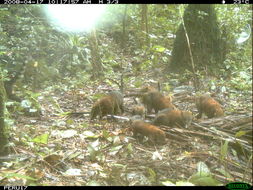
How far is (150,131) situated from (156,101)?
149cm

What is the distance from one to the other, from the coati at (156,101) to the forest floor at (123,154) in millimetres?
739

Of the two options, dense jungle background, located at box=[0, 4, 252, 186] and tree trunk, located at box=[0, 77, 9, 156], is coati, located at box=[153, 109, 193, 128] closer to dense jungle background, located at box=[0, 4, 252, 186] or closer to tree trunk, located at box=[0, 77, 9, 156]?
dense jungle background, located at box=[0, 4, 252, 186]

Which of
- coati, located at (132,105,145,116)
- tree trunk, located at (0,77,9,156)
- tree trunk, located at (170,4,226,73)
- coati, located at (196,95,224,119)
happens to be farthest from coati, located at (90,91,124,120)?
tree trunk, located at (170,4,226,73)

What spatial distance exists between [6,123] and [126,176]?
1.87 metres

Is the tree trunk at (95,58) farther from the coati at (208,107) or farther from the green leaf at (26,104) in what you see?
the coati at (208,107)

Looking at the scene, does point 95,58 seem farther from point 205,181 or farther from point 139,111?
point 205,181

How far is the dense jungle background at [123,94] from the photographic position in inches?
160

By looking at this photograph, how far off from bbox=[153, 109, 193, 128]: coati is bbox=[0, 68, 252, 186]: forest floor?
111 millimetres

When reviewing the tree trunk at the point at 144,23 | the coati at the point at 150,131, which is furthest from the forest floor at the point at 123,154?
the tree trunk at the point at 144,23

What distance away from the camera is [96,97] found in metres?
7.49

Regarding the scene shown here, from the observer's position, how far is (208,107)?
583 centimetres

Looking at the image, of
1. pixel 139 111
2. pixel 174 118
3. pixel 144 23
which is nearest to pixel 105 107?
pixel 139 111

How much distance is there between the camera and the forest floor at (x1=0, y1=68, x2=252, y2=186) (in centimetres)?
383

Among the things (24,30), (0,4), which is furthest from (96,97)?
(0,4)
